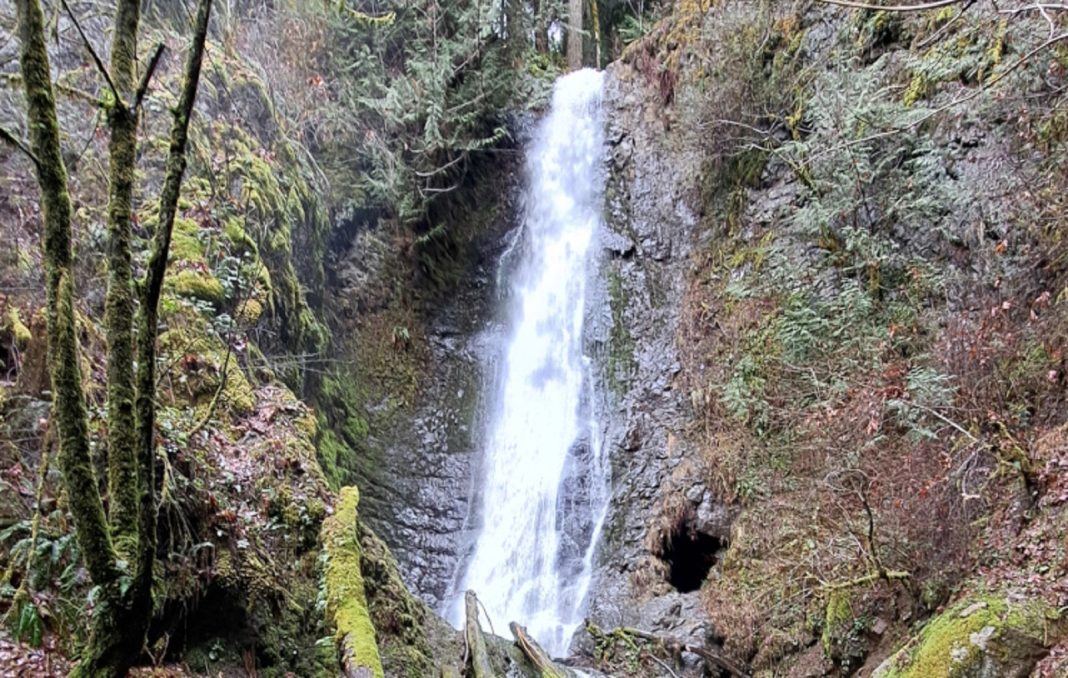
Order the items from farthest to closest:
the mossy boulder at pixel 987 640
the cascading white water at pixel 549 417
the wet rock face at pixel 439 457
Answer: the wet rock face at pixel 439 457 < the cascading white water at pixel 549 417 < the mossy boulder at pixel 987 640

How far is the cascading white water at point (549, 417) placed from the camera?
9086mm

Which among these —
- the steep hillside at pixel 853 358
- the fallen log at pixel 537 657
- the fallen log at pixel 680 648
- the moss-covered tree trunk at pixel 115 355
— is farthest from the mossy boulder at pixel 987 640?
the moss-covered tree trunk at pixel 115 355

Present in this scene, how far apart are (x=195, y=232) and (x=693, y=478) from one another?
6.41m

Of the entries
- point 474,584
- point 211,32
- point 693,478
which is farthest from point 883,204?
point 211,32

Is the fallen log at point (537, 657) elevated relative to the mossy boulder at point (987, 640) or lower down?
lower down

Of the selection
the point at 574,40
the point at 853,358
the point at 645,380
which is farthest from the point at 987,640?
the point at 574,40

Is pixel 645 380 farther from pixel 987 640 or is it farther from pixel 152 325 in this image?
pixel 152 325

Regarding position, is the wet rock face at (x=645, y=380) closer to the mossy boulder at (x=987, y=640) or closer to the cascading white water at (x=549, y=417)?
the cascading white water at (x=549, y=417)

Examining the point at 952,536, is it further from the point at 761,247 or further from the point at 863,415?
the point at 761,247

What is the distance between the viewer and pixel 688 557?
8141mm

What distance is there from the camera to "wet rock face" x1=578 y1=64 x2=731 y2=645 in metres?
7.91

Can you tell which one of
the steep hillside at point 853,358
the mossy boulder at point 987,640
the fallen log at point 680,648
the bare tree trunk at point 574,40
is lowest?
the fallen log at point 680,648

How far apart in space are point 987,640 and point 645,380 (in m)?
7.03

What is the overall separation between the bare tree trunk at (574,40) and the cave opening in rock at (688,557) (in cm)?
1344
